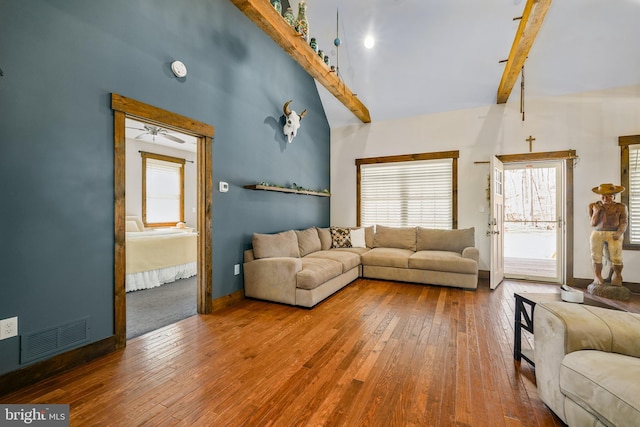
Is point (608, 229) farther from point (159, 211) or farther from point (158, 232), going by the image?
point (159, 211)

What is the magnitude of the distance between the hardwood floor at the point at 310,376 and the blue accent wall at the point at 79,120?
50cm

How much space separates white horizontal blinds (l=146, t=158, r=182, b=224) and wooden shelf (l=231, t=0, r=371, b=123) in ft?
16.8

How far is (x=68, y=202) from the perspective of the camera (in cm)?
209

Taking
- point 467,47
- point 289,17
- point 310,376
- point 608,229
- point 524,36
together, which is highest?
point 467,47

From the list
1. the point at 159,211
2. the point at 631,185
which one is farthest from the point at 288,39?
the point at 159,211

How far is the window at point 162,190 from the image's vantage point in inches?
273

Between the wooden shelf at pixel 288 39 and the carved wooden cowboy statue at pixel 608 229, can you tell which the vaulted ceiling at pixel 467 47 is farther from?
the carved wooden cowboy statue at pixel 608 229

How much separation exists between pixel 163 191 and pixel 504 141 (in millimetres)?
7574

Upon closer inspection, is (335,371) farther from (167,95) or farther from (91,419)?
(167,95)

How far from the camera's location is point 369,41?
14.2 feet

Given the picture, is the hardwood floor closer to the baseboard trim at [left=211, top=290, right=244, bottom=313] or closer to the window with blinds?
the baseboard trim at [left=211, top=290, right=244, bottom=313]

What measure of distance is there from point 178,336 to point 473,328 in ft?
9.27

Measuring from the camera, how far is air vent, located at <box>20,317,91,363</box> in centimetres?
189

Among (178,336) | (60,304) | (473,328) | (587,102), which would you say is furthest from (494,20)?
(60,304)
